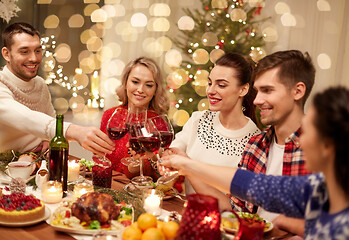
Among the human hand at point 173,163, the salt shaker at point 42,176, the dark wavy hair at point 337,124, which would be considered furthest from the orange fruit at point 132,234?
the salt shaker at point 42,176

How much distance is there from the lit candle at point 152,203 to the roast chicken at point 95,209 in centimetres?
15

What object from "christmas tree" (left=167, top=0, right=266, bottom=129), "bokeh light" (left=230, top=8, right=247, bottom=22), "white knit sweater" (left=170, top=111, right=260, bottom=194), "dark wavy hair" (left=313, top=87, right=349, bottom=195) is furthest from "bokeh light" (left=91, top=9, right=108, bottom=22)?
"dark wavy hair" (left=313, top=87, right=349, bottom=195)

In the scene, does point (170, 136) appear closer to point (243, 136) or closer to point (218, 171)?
point (218, 171)

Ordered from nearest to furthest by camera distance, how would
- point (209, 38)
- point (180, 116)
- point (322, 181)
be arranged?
point (322, 181) < point (209, 38) < point (180, 116)

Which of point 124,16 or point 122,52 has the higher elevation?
point 124,16

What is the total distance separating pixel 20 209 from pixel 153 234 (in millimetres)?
590

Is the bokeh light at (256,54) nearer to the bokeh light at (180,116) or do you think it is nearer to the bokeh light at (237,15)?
the bokeh light at (237,15)

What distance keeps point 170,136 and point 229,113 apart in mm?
857

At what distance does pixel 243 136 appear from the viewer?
7.83 feet

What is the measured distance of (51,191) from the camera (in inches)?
63.3

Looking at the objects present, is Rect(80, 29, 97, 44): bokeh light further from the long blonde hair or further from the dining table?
the dining table

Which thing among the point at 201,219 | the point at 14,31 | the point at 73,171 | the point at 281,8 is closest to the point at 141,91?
the point at 14,31

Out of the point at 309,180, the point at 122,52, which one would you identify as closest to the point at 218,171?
the point at 309,180

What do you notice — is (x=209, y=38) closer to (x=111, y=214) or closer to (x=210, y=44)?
(x=210, y=44)
